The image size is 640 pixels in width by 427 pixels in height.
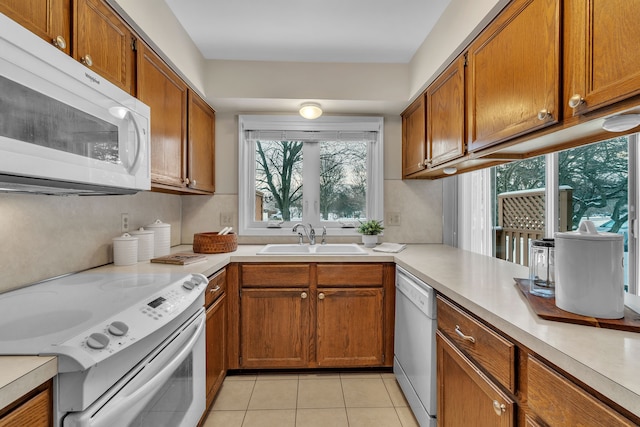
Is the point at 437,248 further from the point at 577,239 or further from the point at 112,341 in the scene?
the point at 112,341

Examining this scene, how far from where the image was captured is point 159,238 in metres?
2.03

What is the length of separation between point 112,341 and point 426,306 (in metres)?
1.28

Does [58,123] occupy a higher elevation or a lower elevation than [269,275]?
higher

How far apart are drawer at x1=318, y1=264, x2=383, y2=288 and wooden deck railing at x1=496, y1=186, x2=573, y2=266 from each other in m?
1.07

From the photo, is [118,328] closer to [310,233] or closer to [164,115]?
[164,115]

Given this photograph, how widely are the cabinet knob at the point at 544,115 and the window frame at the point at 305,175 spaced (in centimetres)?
164

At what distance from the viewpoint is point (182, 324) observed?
49.7 inches

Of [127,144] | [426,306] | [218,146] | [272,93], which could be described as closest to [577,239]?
[426,306]

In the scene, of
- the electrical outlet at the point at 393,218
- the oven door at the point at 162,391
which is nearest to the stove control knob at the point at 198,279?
the oven door at the point at 162,391

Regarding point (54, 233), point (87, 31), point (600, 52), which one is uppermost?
point (87, 31)

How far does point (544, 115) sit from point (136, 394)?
61.2 inches

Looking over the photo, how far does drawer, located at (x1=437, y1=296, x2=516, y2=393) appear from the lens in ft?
3.04

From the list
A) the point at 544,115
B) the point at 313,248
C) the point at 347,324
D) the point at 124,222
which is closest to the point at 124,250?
the point at 124,222

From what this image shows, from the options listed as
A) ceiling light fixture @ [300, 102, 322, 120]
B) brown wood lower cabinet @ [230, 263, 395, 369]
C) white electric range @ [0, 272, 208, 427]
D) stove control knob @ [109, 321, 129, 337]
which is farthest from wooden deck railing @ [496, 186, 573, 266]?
stove control knob @ [109, 321, 129, 337]
